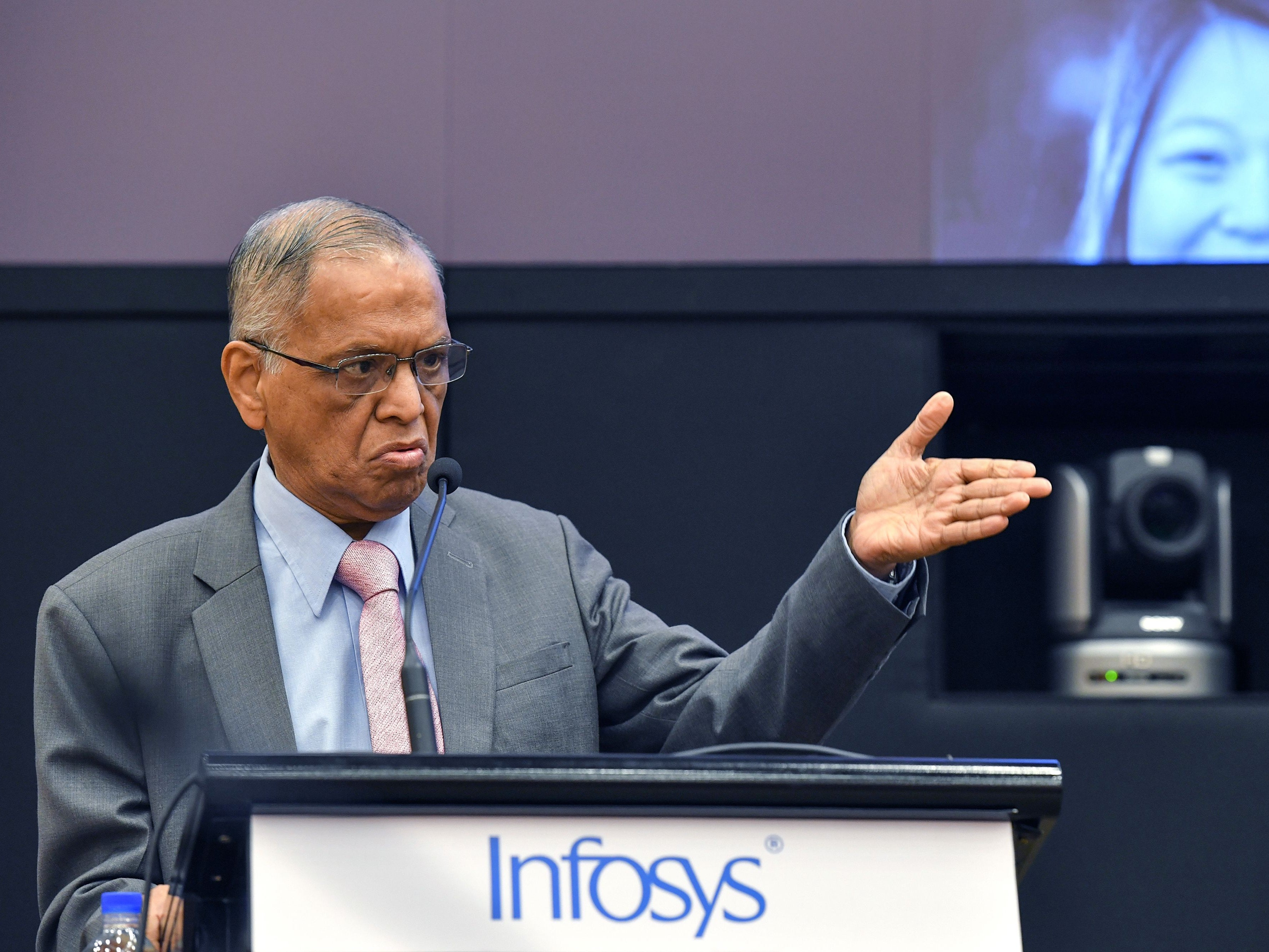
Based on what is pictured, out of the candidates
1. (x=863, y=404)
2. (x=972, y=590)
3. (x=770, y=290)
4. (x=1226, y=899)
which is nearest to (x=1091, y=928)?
(x=1226, y=899)

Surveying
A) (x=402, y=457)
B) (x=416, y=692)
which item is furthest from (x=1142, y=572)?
(x=416, y=692)

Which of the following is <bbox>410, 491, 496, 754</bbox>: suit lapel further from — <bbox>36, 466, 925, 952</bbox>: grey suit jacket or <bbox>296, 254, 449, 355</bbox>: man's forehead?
<bbox>296, 254, 449, 355</bbox>: man's forehead

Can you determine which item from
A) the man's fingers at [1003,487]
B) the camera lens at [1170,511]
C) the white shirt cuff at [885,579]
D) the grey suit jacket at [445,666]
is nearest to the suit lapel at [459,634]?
the grey suit jacket at [445,666]

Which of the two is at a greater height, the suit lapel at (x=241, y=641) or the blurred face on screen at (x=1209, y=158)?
the blurred face on screen at (x=1209, y=158)

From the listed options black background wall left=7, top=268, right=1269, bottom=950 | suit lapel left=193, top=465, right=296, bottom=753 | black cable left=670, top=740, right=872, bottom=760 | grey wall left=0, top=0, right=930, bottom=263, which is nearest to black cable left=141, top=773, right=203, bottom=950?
black cable left=670, top=740, right=872, bottom=760

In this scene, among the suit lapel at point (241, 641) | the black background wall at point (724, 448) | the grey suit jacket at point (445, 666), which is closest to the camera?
the grey suit jacket at point (445, 666)

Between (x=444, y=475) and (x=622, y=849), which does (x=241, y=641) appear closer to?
(x=444, y=475)

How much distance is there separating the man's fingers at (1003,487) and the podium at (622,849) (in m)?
0.35

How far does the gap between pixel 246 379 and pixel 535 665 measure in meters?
0.47

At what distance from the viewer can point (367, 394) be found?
1.52 m

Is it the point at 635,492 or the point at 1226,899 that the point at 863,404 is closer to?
the point at 635,492

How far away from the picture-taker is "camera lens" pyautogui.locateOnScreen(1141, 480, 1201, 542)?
2.67 meters

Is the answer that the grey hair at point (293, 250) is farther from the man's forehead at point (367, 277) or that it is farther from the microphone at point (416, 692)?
the microphone at point (416, 692)

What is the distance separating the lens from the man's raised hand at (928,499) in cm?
121
